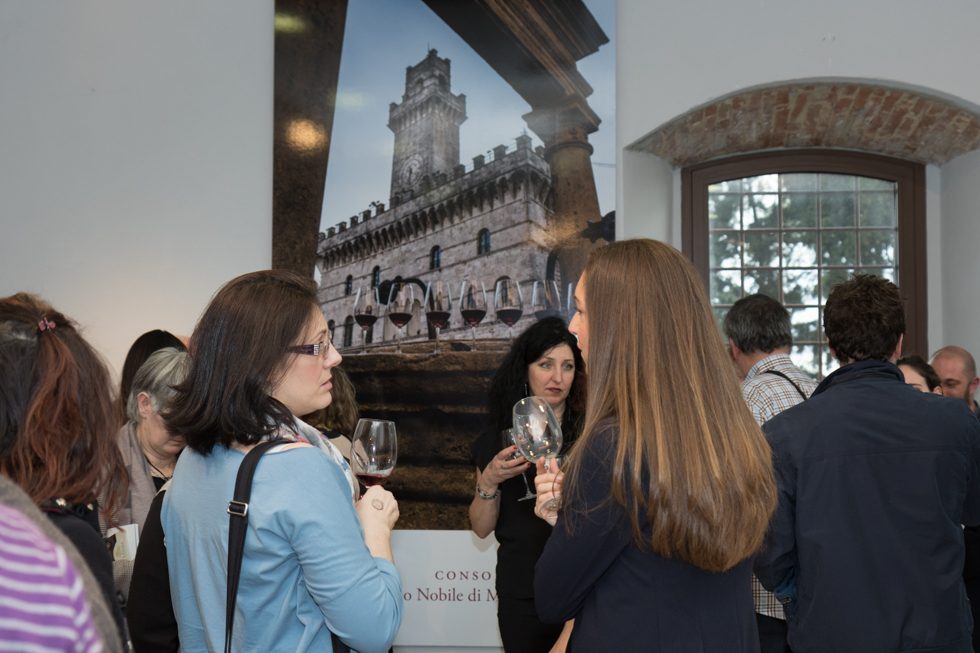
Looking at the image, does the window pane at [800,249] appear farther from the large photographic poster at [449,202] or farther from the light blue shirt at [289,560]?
the light blue shirt at [289,560]

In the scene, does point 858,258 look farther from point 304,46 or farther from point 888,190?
point 304,46

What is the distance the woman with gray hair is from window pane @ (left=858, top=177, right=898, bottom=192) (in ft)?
12.3

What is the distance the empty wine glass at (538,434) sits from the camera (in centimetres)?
162

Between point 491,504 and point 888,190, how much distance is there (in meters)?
3.10

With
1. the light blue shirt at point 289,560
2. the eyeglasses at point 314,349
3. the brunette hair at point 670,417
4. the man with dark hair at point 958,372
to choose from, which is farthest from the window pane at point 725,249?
the light blue shirt at point 289,560

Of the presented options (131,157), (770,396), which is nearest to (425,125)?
(131,157)

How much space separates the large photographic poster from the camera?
141 inches

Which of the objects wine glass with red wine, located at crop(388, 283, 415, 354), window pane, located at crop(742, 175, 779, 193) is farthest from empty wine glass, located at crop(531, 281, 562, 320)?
window pane, located at crop(742, 175, 779, 193)

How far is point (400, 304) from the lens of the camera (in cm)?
373

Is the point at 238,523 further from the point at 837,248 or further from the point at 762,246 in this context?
the point at 837,248

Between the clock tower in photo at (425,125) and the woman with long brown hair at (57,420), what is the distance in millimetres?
2726

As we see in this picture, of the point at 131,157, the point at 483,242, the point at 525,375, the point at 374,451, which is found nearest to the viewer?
the point at 374,451

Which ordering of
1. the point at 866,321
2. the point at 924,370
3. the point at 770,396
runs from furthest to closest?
1. the point at 924,370
2. the point at 770,396
3. the point at 866,321

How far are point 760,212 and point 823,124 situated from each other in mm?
573
